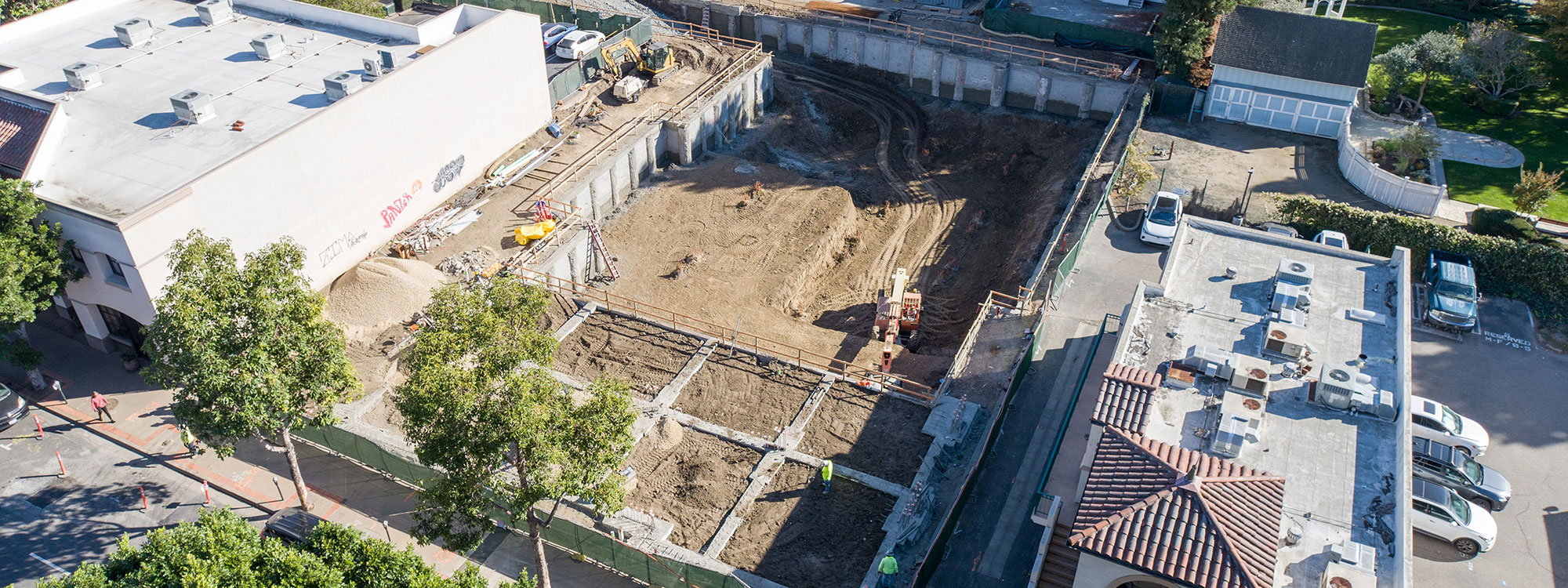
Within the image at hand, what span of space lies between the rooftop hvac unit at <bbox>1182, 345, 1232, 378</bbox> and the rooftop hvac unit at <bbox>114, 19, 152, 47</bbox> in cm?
4154

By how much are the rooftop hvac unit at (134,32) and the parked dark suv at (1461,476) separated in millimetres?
48309

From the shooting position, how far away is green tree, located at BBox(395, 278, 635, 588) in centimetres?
1947

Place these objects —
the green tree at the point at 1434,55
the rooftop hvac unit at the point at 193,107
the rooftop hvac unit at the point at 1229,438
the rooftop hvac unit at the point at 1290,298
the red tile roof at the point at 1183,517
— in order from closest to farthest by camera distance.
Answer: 1. the red tile roof at the point at 1183,517
2. the rooftop hvac unit at the point at 1229,438
3. the rooftop hvac unit at the point at 1290,298
4. the rooftop hvac unit at the point at 193,107
5. the green tree at the point at 1434,55

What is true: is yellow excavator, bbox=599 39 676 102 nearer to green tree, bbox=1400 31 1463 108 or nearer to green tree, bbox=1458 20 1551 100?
green tree, bbox=1400 31 1463 108

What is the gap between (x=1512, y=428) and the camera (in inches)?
1212

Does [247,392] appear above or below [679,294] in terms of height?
above

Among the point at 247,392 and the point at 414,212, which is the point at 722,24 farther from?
the point at 247,392

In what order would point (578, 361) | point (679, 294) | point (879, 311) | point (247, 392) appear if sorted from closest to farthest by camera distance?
point (247, 392) < point (578, 361) < point (879, 311) < point (679, 294)

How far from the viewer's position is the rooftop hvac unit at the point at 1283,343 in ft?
87.7

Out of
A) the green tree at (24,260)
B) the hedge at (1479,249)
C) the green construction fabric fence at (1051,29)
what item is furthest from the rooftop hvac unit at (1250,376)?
the green tree at (24,260)

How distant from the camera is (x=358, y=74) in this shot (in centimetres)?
3806

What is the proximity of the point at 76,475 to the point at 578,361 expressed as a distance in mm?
15172

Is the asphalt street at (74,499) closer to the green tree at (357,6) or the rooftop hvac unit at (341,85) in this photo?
the rooftop hvac unit at (341,85)

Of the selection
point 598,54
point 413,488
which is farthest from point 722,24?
point 413,488
